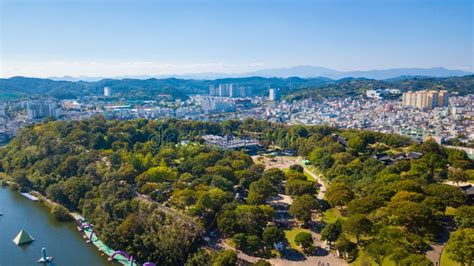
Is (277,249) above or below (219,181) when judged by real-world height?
below

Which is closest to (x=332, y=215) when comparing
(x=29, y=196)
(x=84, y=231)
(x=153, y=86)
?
(x=84, y=231)

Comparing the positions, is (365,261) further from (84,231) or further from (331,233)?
(84,231)

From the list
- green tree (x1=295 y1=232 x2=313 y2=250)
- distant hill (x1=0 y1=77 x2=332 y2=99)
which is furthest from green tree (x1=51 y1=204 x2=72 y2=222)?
distant hill (x1=0 y1=77 x2=332 y2=99)

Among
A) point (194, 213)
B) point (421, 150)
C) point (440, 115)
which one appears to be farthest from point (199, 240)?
point (440, 115)

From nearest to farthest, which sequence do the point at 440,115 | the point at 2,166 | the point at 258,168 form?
the point at 258,168
the point at 2,166
the point at 440,115

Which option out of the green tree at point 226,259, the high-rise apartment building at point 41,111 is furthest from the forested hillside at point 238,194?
the high-rise apartment building at point 41,111

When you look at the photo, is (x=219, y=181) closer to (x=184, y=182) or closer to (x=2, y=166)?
(x=184, y=182)

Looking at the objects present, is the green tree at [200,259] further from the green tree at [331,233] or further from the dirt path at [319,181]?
the dirt path at [319,181]
